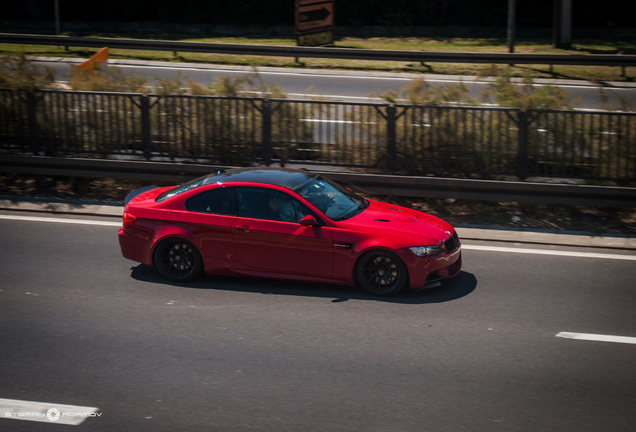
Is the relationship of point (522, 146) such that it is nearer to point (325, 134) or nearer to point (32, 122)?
point (325, 134)

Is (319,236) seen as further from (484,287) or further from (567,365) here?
(567,365)

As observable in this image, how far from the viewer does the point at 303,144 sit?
40.9 feet

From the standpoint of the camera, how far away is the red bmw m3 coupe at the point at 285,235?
8.45 meters

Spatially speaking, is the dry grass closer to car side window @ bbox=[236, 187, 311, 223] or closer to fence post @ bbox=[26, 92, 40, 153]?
fence post @ bbox=[26, 92, 40, 153]

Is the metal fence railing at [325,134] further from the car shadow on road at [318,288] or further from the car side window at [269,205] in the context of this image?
the car side window at [269,205]

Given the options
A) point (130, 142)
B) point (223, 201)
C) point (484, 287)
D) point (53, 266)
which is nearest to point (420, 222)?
point (484, 287)

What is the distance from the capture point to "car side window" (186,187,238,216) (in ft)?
29.3

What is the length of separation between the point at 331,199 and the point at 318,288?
1105mm

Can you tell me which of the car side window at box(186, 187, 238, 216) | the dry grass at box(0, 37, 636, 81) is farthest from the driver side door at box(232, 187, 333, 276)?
the dry grass at box(0, 37, 636, 81)

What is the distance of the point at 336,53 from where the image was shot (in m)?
24.8

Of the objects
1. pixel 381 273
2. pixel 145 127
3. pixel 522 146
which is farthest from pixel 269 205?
pixel 145 127

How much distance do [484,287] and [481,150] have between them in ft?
11.4

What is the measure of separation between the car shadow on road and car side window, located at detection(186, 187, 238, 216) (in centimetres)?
86

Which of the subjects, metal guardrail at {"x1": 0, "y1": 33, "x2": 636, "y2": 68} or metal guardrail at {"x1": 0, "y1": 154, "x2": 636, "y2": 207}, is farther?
metal guardrail at {"x1": 0, "y1": 33, "x2": 636, "y2": 68}
